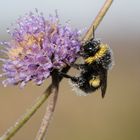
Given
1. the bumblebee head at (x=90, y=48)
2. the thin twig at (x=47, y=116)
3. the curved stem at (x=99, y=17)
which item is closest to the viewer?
the thin twig at (x=47, y=116)

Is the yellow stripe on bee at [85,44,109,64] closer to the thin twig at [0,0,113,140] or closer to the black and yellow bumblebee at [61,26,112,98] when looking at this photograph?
the black and yellow bumblebee at [61,26,112,98]

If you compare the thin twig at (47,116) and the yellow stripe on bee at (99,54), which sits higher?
the yellow stripe on bee at (99,54)

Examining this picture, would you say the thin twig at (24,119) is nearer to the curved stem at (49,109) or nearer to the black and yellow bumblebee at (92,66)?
the curved stem at (49,109)

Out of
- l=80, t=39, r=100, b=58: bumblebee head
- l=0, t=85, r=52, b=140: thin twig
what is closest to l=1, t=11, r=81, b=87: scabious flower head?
l=80, t=39, r=100, b=58: bumblebee head

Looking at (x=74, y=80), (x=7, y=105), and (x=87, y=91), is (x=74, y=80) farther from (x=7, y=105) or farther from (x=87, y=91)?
(x=7, y=105)

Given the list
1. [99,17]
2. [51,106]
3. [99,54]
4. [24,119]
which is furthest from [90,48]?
[24,119]

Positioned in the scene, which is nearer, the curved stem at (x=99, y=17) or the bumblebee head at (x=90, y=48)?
the curved stem at (x=99, y=17)

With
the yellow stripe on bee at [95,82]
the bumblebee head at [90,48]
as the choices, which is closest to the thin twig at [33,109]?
the bumblebee head at [90,48]

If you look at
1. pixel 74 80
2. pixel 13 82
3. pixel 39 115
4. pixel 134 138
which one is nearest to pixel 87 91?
pixel 74 80
